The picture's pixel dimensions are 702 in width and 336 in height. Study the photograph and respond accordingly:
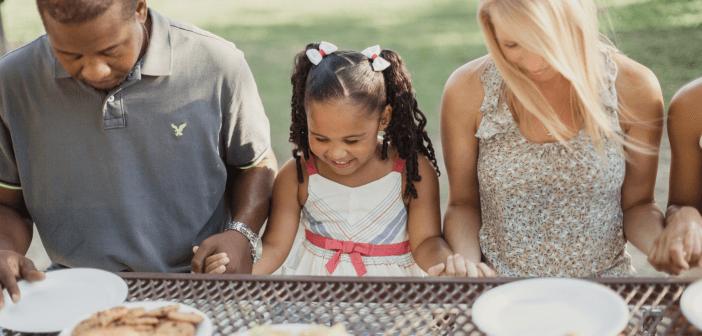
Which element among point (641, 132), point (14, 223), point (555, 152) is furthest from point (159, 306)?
point (641, 132)

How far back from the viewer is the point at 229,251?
1883 mm

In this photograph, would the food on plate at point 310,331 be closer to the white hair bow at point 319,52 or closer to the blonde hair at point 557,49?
the blonde hair at point 557,49

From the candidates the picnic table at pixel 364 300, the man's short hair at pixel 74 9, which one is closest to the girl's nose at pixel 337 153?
the picnic table at pixel 364 300

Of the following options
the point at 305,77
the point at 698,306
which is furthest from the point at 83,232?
the point at 698,306

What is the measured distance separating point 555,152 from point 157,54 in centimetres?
132

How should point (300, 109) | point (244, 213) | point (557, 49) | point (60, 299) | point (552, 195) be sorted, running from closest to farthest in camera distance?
point (60, 299) < point (557, 49) < point (552, 195) < point (244, 213) < point (300, 109)

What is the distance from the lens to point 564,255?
203cm

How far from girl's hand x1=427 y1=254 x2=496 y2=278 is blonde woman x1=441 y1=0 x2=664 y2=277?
1.33 ft

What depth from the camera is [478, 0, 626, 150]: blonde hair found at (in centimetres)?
174

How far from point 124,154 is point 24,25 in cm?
1155

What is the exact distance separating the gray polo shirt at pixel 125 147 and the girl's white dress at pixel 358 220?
14.5 inches

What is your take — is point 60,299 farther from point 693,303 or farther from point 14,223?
point 693,303

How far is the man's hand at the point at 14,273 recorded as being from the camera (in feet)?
4.55

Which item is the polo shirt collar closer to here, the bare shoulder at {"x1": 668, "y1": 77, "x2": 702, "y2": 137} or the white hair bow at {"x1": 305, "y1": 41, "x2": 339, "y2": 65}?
the white hair bow at {"x1": 305, "y1": 41, "x2": 339, "y2": 65}
